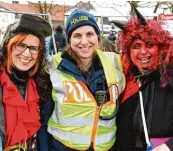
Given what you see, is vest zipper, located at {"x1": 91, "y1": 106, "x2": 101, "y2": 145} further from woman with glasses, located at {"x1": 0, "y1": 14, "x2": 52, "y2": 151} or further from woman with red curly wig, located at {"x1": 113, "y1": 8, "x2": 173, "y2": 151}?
woman with glasses, located at {"x1": 0, "y1": 14, "x2": 52, "y2": 151}

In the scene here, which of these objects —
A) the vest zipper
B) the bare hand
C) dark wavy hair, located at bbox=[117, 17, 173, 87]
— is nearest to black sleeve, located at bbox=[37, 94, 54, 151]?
the vest zipper

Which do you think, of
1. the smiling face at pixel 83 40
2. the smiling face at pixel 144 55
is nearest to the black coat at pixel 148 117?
the smiling face at pixel 144 55

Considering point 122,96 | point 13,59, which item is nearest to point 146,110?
point 122,96

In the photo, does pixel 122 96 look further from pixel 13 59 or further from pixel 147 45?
pixel 13 59

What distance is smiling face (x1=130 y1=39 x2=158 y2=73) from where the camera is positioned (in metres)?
2.57

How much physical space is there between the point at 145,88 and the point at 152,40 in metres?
0.37

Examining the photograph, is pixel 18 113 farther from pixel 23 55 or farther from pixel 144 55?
pixel 144 55

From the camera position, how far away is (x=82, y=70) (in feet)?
9.23

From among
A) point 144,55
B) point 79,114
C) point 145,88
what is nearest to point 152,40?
point 144,55

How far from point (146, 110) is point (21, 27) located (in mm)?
1122

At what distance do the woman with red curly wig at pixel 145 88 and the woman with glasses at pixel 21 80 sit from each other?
687mm

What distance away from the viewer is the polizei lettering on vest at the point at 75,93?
104 inches

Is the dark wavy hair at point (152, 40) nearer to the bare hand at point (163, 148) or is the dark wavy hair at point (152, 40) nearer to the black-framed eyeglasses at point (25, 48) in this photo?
the bare hand at point (163, 148)

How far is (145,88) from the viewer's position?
2.57 meters
